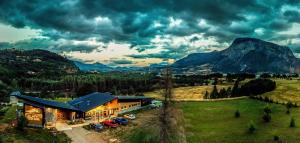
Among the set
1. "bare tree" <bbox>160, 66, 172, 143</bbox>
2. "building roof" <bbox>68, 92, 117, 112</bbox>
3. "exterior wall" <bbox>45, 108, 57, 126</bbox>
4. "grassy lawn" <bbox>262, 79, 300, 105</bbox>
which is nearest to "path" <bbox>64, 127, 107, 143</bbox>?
"exterior wall" <bbox>45, 108, 57, 126</bbox>

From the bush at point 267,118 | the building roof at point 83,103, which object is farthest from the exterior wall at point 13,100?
the bush at point 267,118

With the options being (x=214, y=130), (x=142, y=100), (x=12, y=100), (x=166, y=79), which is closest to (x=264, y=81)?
(x=142, y=100)

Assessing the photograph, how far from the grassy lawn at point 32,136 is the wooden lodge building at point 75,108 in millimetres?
8005

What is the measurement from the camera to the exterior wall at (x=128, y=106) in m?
115

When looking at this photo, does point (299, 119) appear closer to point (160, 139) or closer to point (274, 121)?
point (274, 121)

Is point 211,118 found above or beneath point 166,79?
beneath

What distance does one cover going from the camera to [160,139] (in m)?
42.7

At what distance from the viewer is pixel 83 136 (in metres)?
80.9

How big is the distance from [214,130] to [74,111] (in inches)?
1510

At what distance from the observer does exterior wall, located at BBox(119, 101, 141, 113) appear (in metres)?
115

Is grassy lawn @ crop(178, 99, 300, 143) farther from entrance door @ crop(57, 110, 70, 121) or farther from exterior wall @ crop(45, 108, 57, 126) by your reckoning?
exterior wall @ crop(45, 108, 57, 126)

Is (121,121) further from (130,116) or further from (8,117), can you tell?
(8,117)

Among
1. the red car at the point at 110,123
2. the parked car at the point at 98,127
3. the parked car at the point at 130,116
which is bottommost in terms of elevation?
the parked car at the point at 98,127

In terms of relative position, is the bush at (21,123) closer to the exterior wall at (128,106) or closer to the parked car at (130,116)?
the parked car at (130,116)
